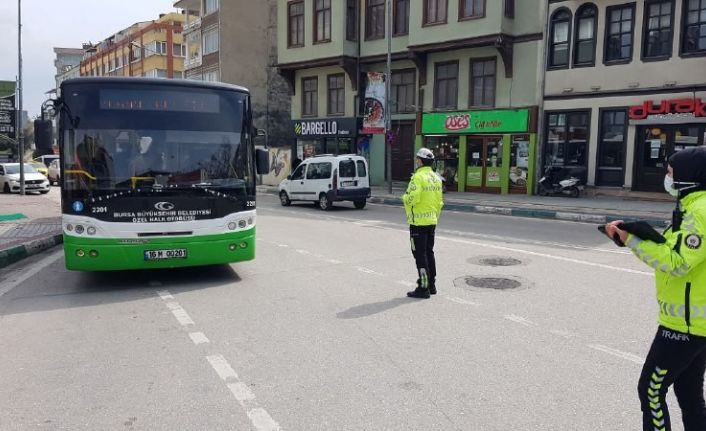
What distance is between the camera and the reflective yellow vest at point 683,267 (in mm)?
2752

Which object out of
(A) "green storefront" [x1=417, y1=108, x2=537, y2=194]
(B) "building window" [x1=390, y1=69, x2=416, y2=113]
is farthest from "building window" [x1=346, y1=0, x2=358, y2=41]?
(A) "green storefront" [x1=417, y1=108, x2=537, y2=194]

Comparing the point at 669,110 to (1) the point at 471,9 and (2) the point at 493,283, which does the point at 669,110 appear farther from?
(2) the point at 493,283

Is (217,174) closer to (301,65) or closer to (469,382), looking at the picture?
(469,382)

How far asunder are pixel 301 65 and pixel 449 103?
380 inches

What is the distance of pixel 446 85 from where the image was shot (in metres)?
26.9

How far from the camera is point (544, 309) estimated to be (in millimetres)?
6777

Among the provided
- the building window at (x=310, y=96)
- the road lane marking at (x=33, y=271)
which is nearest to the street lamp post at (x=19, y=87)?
the building window at (x=310, y=96)

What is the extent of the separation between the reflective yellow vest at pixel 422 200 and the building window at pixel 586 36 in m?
17.4

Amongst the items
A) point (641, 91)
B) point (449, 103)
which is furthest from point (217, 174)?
point (449, 103)

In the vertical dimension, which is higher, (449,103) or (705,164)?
(449,103)

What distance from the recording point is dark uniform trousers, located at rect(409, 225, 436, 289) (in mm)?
7328

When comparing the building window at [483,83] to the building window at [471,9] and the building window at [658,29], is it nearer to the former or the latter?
the building window at [471,9]

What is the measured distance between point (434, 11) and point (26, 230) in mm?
19179

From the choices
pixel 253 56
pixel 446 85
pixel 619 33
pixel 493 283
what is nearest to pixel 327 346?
pixel 493 283
